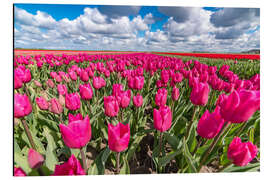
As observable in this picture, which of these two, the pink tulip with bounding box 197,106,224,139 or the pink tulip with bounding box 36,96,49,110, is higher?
the pink tulip with bounding box 36,96,49,110

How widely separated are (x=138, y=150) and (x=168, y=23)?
138 centimetres

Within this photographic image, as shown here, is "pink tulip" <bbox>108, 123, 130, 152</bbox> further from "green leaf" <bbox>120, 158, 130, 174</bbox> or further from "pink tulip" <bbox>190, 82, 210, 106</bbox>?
"pink tulip" <bbox>190, 82, 210, 106</bbox>

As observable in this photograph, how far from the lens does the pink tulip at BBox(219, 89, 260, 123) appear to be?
2.29ft

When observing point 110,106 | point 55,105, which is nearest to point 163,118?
point 110,106

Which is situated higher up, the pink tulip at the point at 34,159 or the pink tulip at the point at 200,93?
the pink tulip at the point at 200,93

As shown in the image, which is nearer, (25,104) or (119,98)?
(25,104)

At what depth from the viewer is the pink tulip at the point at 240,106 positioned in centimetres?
70

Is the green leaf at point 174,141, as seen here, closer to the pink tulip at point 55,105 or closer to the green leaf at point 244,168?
the green leaf at point 244,168

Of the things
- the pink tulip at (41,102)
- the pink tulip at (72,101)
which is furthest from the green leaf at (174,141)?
the pink tulip at (41,102)

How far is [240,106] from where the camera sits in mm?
719

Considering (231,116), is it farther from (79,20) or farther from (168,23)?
(79,20)

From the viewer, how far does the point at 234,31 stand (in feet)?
5.27

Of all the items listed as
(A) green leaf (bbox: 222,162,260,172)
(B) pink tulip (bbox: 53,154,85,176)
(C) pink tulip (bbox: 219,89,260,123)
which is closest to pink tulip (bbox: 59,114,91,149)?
(B) pink tulip (bbox: 53,154,85,176)
